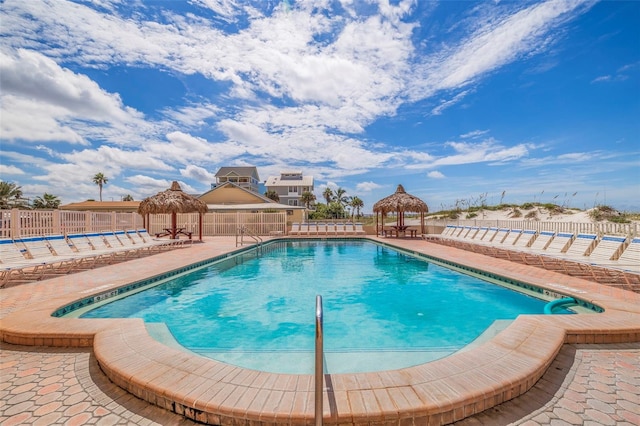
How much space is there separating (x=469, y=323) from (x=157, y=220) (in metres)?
19.8

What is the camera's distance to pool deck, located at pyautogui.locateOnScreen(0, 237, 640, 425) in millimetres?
2059

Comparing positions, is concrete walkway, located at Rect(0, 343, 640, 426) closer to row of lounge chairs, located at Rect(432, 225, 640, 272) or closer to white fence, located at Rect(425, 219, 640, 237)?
row of lounge chairs, located at Rect(432, 225, 640, 272)

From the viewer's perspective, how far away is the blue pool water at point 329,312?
3922 millimetres

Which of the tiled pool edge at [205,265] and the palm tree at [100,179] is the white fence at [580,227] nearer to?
the tiled pool edge at [205,265]

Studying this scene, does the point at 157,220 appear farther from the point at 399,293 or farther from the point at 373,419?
the point at 373,419

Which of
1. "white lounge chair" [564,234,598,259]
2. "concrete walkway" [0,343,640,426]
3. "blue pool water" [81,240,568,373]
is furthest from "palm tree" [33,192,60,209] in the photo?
"white lounge chair" [564,234,598,259]

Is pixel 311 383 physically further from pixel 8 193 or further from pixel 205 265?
pixel 8 193

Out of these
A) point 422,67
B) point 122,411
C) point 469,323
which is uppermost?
point 422,67

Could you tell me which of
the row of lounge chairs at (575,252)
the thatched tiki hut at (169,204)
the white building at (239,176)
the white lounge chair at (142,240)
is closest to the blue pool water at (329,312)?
the row of lounge chairs at (575,252)

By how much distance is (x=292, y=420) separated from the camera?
1949 mm

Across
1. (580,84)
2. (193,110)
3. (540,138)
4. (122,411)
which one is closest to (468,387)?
(122,411)

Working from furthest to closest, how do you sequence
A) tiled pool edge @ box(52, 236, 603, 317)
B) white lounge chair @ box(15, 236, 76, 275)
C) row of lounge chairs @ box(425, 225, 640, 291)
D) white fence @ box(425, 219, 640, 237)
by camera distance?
white fence @ box(425, 219, 640, 237)
white lounge chair @ box(15, 236, 76, 275)
row of lounge chairs @ box(425, 225, 640, 291)
tiled pool edge @ box(52, 236, 603, 317)

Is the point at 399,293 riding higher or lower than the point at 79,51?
lower

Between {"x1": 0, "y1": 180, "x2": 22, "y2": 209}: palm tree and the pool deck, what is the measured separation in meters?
43.8
